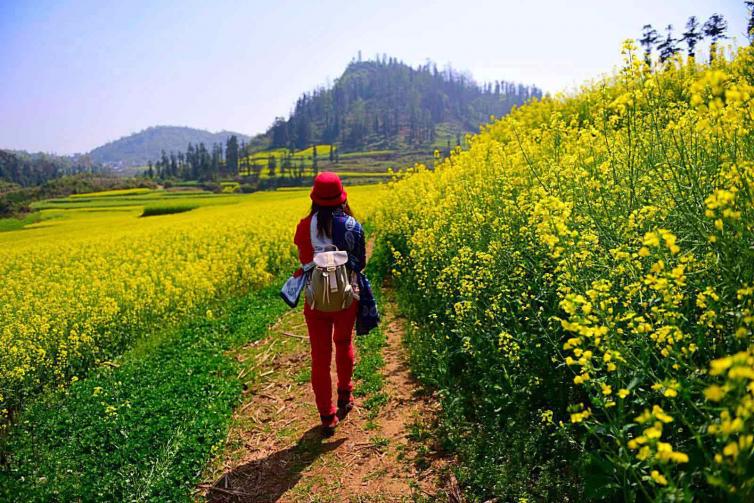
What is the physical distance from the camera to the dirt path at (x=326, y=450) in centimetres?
362

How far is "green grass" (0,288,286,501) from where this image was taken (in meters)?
3.70

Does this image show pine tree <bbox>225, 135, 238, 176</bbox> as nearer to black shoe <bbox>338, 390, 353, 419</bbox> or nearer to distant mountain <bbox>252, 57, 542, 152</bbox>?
distant mountain <bbox>252, 57, 542, 152</bbox>

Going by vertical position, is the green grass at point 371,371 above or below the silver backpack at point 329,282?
below

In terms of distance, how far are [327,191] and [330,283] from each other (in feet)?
2.61

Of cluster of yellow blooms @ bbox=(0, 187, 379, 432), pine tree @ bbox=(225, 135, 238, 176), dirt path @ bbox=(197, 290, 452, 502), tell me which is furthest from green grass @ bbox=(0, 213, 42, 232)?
pine tree @ bbox=(225, 135, 238, 176)

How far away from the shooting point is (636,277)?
2.53 m

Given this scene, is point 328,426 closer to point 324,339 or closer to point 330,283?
point 324,339

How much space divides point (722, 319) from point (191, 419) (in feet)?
14.5

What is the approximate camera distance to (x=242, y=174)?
3450 inches

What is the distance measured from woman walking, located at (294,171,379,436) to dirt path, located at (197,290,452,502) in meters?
0.34

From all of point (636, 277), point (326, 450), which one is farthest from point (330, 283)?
point (636, 277)

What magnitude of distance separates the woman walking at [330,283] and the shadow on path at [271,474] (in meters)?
0.21

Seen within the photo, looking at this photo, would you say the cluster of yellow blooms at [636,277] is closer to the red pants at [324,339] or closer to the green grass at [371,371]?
the green grass at [371,371]

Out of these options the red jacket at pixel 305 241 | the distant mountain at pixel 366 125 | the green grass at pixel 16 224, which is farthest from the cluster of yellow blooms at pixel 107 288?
the distant mountain at pixel 366 125
